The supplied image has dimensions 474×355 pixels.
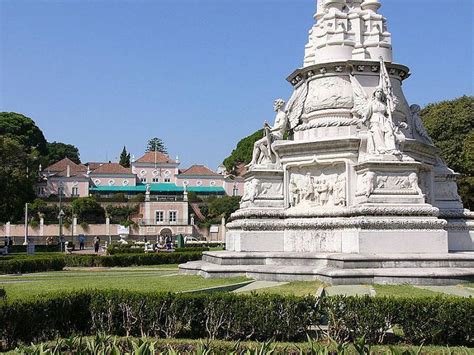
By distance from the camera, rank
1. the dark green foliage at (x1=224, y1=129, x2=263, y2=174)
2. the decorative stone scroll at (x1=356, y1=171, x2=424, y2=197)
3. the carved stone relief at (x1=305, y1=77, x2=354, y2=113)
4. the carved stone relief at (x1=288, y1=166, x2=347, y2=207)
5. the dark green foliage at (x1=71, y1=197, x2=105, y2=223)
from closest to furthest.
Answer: the decorative stone scroll at (x1=356, y1=171, x2=424, y2=197) → the carved stone relief at (x1=288, y1=166, x2=347, y2=207) → the carved stone relief at (x1=305, y1=77, x2=354, y2=113) → the dark green foliage at (x1=71, y1=197, x2=105, y2=223) → the dark green foliage at (x1=224, y1=129, x2=263, y2=174)

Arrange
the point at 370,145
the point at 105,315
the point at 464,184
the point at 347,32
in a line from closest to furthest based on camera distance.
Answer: the point at 105,315 < the point at 370,145 < the point at 347,32 < the point at 464,184

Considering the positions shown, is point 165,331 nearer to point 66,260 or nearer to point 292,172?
point 292,172

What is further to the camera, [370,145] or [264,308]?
[370,145]

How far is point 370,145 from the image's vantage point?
60.0 ft

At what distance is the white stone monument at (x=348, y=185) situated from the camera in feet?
53.0

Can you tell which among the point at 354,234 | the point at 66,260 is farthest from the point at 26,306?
the point at 66,260

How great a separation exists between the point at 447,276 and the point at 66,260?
19.7 meters

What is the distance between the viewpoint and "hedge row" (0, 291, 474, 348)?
381 inches

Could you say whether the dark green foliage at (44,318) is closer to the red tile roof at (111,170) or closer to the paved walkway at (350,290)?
the paved walkway at (350,290)

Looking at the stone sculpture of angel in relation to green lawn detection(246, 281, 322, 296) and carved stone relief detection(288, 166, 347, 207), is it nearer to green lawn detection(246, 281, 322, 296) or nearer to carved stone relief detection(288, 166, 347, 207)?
carved stone relief detection(288, 166, 347, 207)

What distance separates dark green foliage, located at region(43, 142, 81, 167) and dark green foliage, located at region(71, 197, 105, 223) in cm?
3403

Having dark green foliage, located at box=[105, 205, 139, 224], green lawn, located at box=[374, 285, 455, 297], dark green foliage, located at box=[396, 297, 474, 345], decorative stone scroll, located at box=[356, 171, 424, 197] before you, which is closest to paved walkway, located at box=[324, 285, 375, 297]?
green lawn, located at box=[374, 285, 455, 297]

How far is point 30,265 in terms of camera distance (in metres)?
25.1

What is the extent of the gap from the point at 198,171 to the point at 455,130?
69.5 metres
